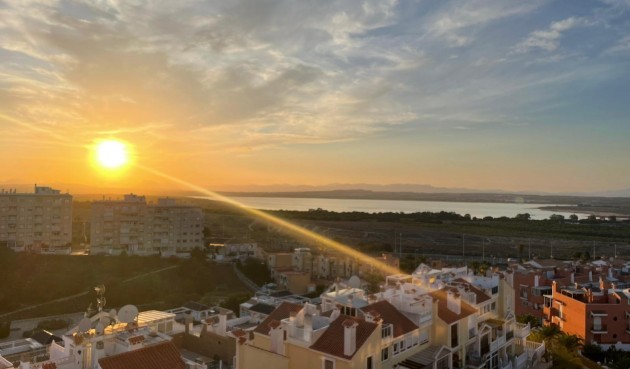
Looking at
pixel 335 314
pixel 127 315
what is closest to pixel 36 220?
pixel 127 315

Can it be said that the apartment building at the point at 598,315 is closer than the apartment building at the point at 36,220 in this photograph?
Yes

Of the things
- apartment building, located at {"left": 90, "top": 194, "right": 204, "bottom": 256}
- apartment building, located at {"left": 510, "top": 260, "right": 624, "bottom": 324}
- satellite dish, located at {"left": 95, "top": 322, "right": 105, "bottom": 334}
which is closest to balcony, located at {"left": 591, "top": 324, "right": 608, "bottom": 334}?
apartment building, located at {"left": 510, "top": 260, "right": 624, "bottom": 324}

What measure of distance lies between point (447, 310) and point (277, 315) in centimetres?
510

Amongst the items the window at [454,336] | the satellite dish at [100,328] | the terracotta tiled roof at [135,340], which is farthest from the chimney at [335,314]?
the satellite dish at [100,328]

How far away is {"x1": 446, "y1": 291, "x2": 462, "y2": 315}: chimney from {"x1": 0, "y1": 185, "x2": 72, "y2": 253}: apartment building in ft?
144

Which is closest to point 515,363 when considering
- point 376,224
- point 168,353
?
point 168,353

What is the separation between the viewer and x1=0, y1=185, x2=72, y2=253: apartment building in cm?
4753

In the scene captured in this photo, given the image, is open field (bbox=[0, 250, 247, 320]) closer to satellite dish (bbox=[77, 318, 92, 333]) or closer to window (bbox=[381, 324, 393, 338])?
satellite dish (bbox=[77, 318, 92, 333])

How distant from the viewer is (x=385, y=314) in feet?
45.4

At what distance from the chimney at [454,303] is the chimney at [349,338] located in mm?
4893

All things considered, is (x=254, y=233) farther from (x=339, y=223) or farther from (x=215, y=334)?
(x=215, y=334)

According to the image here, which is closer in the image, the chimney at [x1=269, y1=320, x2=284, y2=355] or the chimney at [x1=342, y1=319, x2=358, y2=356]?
the chimney at [x1=342, y1=319, x2=358, y2=356]

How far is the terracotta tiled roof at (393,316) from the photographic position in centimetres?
1329

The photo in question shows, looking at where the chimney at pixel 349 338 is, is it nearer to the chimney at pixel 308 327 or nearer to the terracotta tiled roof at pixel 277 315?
the chimney at pixel 308 327
